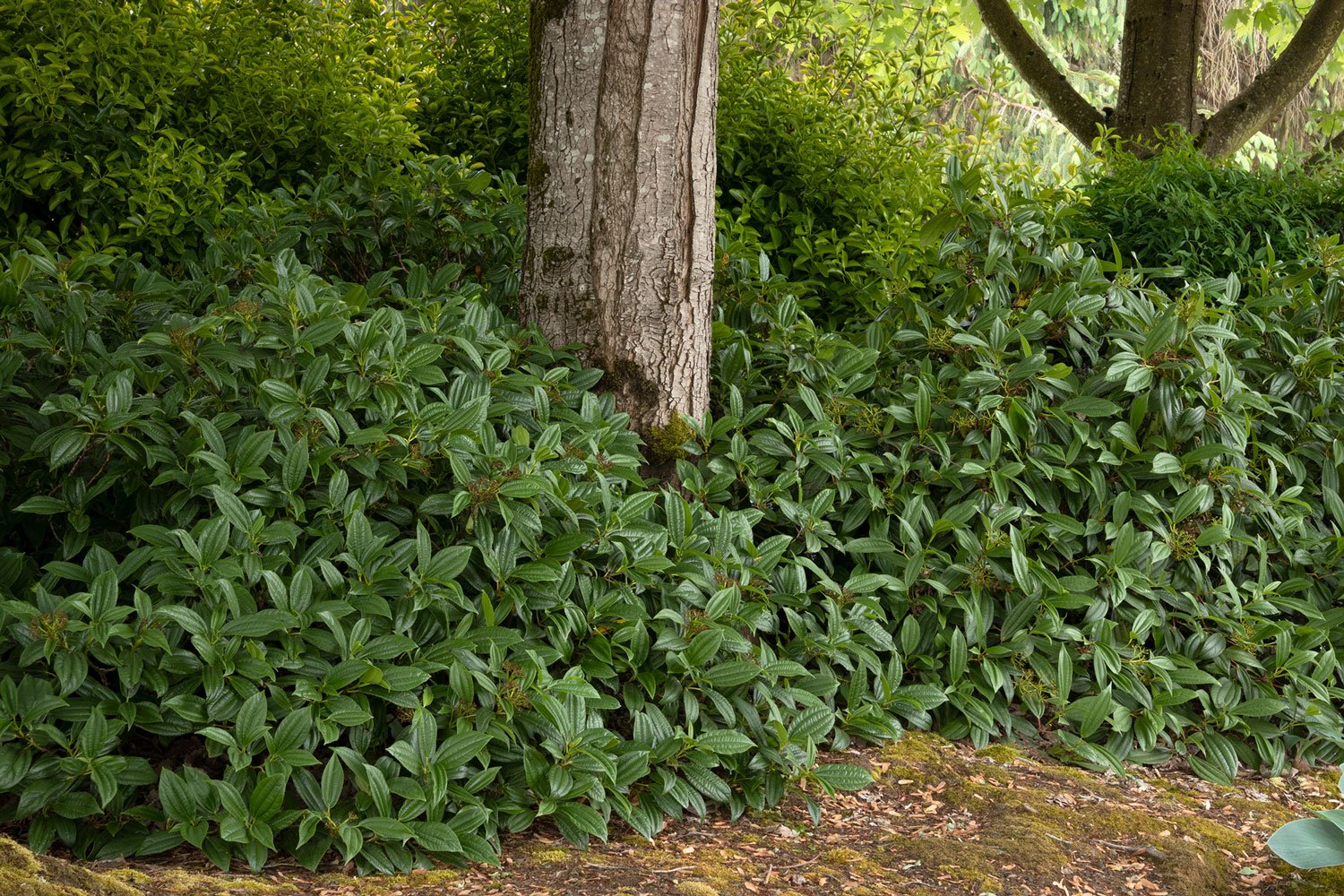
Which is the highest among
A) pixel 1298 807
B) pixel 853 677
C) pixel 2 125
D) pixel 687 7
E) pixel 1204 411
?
pixel 687 7

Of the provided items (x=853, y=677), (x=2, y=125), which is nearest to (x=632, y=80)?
(x=853, y=677)

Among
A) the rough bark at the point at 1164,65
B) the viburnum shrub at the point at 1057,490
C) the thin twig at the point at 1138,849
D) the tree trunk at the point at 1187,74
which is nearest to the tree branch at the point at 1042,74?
the tree trunk at the point at 1187,74

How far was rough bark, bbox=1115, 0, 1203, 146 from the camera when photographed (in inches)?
260

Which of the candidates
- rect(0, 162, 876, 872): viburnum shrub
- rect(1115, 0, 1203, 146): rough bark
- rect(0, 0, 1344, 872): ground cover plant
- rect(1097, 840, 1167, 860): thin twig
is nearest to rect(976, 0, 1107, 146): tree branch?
rect(1115, 0, 1203, 146): rough bark

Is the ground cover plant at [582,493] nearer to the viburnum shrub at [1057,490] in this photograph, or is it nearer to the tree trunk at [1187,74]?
the viburnum shrub at [1057,490]

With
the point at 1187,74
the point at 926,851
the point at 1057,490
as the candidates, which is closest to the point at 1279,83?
the point at 1187,74

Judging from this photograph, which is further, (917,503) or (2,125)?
(2,125)

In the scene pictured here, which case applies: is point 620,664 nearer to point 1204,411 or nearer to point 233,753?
point 233,753

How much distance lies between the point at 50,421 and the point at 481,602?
4.40 feet

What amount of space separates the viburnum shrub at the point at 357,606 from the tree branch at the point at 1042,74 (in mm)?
4768

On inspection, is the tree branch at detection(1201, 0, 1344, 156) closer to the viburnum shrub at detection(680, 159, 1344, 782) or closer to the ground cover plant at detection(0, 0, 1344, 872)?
the ground cover plant at detection(0, 0, 1344, 872)

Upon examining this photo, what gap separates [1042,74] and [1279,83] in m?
1.36

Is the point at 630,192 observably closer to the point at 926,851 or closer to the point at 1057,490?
the point at 1057,490

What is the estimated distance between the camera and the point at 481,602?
2.79 meters
